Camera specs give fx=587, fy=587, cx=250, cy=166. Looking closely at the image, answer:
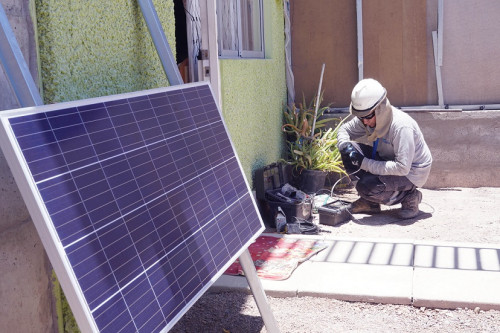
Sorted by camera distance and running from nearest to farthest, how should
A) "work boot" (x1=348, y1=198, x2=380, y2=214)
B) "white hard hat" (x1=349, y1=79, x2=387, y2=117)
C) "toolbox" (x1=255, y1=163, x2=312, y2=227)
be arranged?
"white hard hat" (x1=349, y1=79, x2=387, y2=117) < "toolbox" (x1=255, y1=163, x2=312, y2=227) < "work boot" (x1=348, y1=198, x2=380, y2=214)

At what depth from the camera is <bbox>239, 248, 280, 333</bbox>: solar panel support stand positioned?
10.4 feet

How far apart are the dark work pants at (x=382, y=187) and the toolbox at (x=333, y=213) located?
0.92 feet

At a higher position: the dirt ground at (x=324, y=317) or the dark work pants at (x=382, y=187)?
the dark work pants at (x=382, y=187)

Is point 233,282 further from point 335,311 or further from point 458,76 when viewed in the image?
point 458,76

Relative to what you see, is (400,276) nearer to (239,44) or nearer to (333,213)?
(333,213)

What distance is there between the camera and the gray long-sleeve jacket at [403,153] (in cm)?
592

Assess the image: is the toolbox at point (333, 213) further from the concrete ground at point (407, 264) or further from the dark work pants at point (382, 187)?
the dark work pants at point (382, 187)

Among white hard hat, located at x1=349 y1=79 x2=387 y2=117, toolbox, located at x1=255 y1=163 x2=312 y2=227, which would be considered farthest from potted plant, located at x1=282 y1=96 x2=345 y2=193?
white hard hat, located at x1=349 y1=79 x2=387 y2=117

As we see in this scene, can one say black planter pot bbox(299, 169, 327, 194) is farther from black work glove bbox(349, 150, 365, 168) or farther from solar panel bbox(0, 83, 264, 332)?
solar panel bbox(0, 83, 264, 332)

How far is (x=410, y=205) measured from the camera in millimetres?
6289

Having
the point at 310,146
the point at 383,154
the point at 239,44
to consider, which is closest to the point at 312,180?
the point at 310,146

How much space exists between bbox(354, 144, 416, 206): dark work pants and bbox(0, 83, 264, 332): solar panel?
345 centimetres

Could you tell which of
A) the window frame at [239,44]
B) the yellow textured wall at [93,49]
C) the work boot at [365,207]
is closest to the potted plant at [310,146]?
the work boot at [365,207]

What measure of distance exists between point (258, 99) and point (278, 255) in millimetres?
2423
